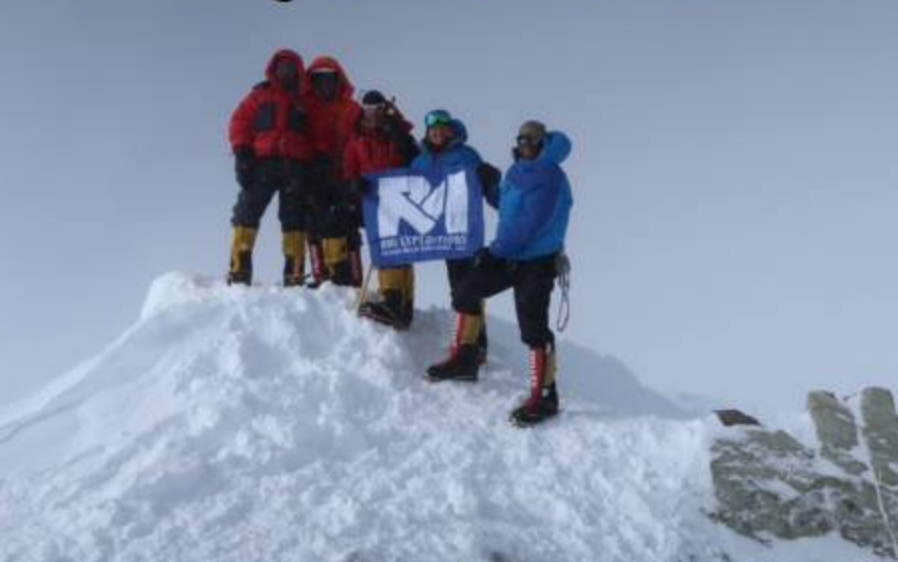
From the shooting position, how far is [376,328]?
10164mm

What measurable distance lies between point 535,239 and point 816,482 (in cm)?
302

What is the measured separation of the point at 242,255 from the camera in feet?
36.1

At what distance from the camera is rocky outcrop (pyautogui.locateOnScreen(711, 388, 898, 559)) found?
25.8 feet

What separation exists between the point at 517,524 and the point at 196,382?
9.72 ft

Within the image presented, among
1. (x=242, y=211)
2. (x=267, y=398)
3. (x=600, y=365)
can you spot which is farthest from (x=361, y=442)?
(x=600, y=365)

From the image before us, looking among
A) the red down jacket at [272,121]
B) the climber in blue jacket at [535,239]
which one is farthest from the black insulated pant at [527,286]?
the red down jacket at [272,121]

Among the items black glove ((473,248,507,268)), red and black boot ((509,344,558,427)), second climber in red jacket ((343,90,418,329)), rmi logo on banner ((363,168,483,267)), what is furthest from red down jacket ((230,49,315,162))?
red and black boot ((509,344,558,427))

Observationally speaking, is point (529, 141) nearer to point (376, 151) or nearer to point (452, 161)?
point (452, 161)

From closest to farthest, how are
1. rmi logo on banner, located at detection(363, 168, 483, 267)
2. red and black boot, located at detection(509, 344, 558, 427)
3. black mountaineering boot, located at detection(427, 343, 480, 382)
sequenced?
red and black boot, located at detection(509, 344, 558, 427), black mountaineering boot, located at detection(427, 343, 480, 382), rmi logo on banner, located at detection(363, 168, 483, 267)

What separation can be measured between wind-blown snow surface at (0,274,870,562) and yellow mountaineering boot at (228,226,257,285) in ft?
2.05

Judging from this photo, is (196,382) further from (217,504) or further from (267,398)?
(217,504)

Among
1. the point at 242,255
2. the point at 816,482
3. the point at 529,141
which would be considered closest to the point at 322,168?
the point at 242,255

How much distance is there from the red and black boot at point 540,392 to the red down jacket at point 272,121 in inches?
139

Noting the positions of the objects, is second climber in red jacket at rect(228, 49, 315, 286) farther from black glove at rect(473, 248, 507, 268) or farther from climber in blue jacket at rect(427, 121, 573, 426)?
climber in blue jacket at rect(427, 121, 573, 426)
